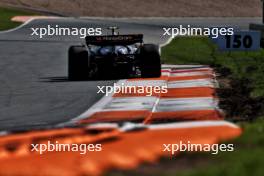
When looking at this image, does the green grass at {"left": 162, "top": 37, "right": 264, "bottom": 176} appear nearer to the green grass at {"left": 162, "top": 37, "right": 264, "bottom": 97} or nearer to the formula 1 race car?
the green grass at {"left": 162, "top": 37, "right": 264, "bottom": 97}

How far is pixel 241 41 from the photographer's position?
2334 centimetres

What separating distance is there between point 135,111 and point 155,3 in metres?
51.8

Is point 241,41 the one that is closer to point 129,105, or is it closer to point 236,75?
point 236,75

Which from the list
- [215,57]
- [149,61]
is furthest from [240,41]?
[149,61]

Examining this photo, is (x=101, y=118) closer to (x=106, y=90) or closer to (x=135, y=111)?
(x=135, y=111)

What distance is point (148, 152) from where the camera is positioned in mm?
7562

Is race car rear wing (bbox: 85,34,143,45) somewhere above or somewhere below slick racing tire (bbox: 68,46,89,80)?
above

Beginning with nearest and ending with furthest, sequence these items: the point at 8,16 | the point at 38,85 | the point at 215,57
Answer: the point at 38,85
the point at 215,57
the point at 8,16

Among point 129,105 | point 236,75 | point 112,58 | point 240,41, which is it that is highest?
point 240,41

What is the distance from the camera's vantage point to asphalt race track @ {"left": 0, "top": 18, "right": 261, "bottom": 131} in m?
14.3

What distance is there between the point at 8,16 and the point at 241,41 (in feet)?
86.8

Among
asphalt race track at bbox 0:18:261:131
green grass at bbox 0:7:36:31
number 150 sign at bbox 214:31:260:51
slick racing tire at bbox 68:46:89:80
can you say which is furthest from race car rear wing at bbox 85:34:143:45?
green grass at bbox 0:7:36:31

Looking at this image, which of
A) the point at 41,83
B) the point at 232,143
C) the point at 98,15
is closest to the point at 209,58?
the point at 41,83

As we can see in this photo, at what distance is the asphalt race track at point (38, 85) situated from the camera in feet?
46.8
